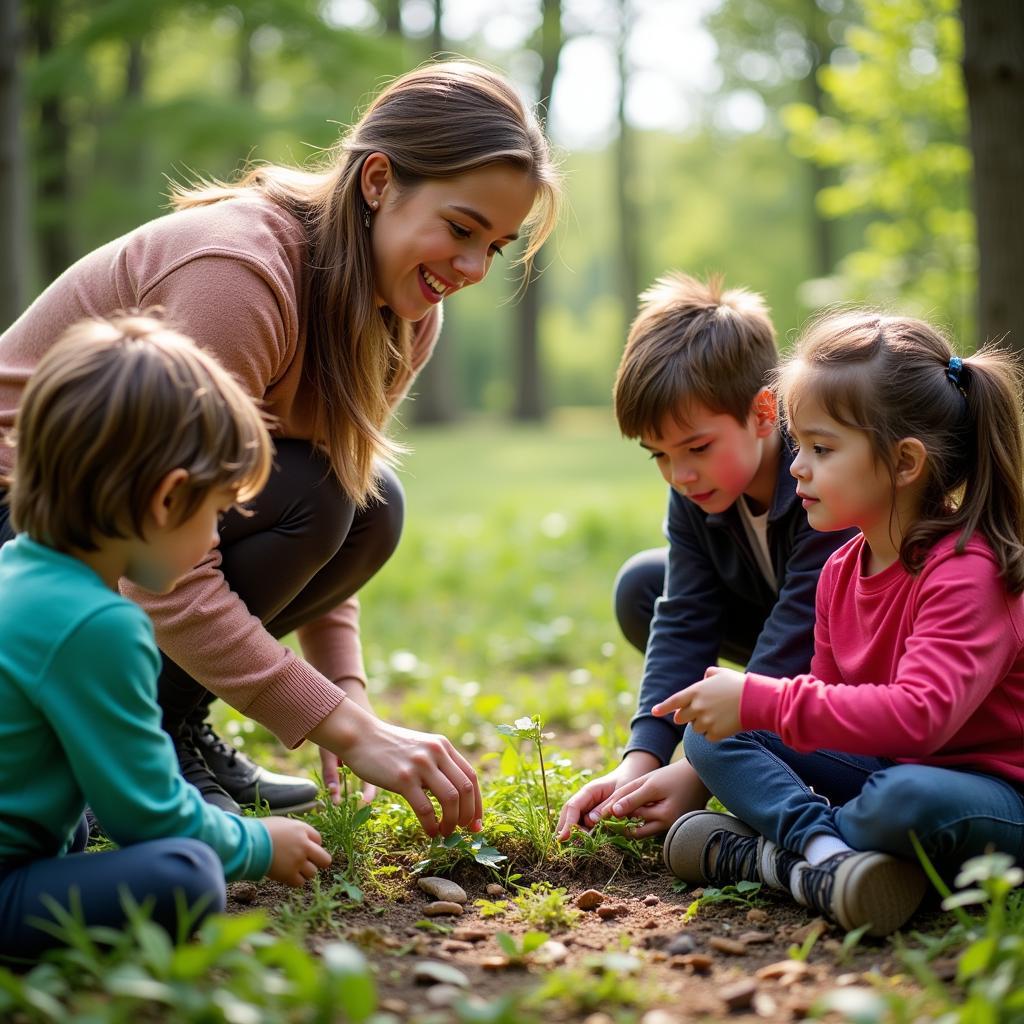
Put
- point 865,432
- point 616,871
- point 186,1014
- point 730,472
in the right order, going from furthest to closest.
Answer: point 730,472
point 616,871
point 865,432
point 186,1014

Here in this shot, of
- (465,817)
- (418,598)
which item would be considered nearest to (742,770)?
(465,817)

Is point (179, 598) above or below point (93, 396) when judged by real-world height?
below

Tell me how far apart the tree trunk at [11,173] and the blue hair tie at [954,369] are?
4.89 metres

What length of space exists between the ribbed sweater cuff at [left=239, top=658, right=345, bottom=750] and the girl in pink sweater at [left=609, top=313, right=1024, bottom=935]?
0.60 m

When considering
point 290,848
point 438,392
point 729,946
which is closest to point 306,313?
point 290,848

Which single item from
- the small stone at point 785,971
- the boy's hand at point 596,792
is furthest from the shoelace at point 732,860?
the small stone at point 785,971

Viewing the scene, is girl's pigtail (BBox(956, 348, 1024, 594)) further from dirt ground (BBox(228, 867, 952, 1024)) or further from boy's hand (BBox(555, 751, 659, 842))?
boy's hand (BBox(555, 751, 659, 842))

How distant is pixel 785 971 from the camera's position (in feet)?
5.79

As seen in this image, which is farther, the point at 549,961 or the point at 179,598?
the point at 179,598

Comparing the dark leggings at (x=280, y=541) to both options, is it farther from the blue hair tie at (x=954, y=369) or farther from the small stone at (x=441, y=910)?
the blue hair tie at (x=954, y=369)

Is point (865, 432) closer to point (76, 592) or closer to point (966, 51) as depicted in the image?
point (76, 592)

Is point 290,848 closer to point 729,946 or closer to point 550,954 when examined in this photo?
point 550,954

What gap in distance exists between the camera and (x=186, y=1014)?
1361mm

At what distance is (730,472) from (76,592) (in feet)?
4.64
